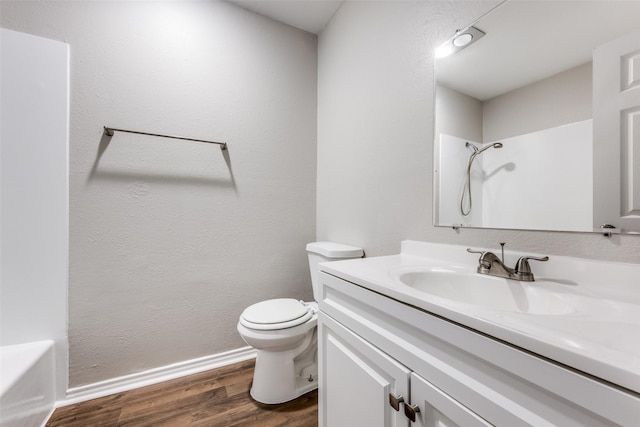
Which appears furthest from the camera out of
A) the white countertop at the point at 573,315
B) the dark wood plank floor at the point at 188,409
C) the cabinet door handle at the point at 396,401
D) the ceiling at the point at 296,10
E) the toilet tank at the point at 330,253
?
the ceiling at the point at 296,10

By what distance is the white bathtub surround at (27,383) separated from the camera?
937 millimetres

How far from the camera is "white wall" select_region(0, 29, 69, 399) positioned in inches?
46.9

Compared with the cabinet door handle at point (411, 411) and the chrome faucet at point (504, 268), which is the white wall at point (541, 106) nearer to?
the chrome faucet at point (504, 268)

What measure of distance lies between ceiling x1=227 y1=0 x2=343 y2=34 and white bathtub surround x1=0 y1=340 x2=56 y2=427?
7.26 feet

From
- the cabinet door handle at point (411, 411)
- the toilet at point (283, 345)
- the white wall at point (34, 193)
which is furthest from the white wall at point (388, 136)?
the white wall at point (34, 193)

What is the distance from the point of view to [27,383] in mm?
1042

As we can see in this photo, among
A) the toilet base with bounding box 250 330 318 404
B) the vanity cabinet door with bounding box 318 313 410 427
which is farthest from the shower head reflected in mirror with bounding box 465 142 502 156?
the toilet base with bounding box 250 330 318 404

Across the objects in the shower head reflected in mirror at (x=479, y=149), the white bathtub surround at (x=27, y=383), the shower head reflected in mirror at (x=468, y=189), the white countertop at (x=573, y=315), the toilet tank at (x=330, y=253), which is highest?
the shower head reflected in mirror at (x=479, y=149)

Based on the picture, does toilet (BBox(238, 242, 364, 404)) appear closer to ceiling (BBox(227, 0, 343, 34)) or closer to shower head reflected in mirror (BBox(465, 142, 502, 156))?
shower head reflected in mirror (BBox(465, 142, 502, 156))

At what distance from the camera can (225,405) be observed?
4.15ft

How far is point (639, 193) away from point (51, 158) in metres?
2.21

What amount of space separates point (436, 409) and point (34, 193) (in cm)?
184

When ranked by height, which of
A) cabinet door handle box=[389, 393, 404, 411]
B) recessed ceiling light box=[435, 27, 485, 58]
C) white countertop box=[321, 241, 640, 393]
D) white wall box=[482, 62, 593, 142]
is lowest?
cabinet door handle box=[389, 393, 404, 411]

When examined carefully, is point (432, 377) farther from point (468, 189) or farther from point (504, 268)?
point (468, 189)
